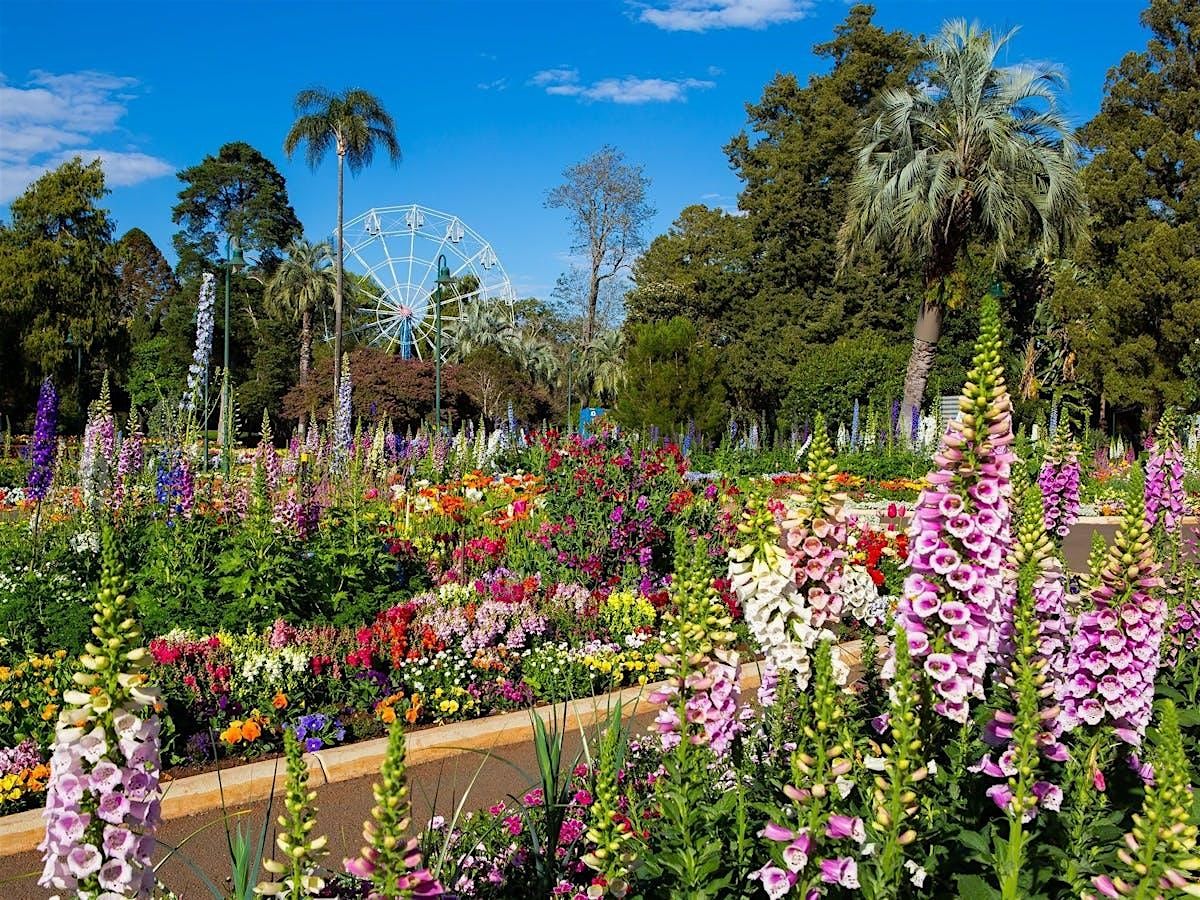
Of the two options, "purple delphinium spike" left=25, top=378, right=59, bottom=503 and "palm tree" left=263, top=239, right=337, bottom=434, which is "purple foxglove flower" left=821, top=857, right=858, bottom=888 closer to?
"purple delphinium spike" left=25, top=378, right=59, bottom=503

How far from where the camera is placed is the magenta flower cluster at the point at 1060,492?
4555mm

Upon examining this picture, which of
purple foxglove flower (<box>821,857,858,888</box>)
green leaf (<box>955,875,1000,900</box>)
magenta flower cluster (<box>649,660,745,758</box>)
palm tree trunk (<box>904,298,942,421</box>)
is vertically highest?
palm tree trunk (<box>904,298,942,421</box>)

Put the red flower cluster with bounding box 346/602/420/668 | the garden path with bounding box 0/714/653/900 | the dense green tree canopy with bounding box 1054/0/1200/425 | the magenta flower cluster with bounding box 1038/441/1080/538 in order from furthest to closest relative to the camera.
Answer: the dense green tree canopy with bounding box 1054/0/1200/425
the red flower cluster with bounding box 346/602/420/668
the magenta flower cluster with bounding box 1038/441/1080/538
the garden path with bounding box 0/714/653/900

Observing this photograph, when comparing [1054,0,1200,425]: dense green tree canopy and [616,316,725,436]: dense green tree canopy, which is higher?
[1054,0,1200,425]: dense green tree canopy

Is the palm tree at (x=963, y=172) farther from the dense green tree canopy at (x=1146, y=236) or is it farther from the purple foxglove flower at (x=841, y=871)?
the purple foxglove flower at (x=841, y=871)

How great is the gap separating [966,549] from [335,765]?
3.18 metres

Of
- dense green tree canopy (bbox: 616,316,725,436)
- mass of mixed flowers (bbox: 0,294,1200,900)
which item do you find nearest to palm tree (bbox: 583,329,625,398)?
dense green tree canopy (bbox: 616,316,725,436)

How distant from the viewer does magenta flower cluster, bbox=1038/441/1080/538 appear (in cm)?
455

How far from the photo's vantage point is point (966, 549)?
7.29ft

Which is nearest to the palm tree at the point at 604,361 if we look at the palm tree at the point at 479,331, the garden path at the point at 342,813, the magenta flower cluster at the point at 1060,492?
the palm tree at the point at 479,331

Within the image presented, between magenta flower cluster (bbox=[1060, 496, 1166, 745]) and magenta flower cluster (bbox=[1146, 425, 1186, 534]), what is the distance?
2482 millimetres

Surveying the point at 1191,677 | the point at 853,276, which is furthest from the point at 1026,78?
the point at 1191,677

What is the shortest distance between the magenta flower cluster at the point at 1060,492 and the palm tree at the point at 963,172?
589 inches

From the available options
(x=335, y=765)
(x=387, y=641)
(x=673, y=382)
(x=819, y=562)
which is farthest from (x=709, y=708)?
(x=673, y=382)
